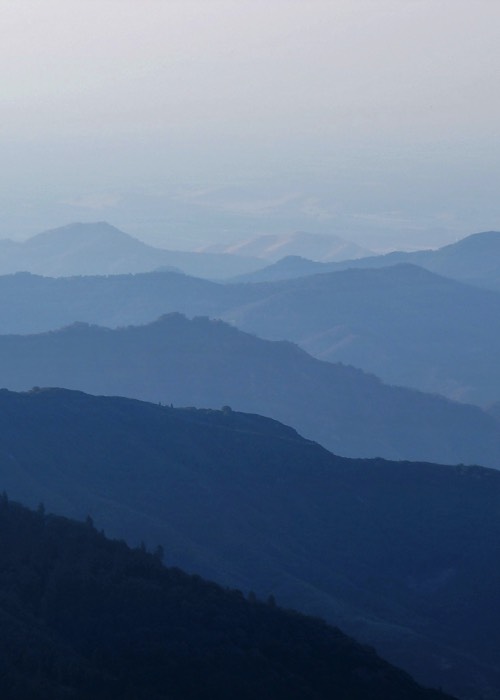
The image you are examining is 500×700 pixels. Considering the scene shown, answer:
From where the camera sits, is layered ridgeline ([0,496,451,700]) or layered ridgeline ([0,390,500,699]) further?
layered ridgeline ([0,390,500,699])

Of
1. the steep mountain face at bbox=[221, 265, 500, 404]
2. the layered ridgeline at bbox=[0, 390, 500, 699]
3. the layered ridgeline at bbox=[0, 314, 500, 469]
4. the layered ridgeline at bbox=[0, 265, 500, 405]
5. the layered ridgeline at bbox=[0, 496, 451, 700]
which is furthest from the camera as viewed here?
the layered ridgeline at bbox=[0, 265, 500, 405]

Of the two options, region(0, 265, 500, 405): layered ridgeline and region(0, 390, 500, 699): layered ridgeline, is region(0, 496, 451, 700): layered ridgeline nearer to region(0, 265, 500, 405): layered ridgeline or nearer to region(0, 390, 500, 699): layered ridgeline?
region(0, 390, 500, 699): layered ridgeline

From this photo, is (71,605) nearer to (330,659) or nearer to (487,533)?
(330,659)

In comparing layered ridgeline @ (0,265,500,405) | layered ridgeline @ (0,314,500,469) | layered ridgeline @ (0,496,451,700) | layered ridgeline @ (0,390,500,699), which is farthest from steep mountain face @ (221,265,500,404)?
layered ridgeline @ (0,496,451,700)

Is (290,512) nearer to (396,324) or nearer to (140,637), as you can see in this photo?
(140,637)

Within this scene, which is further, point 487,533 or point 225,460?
point 225,460

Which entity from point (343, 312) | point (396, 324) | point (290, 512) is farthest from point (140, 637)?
point (343, 312)

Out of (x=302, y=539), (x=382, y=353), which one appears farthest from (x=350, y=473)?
(x=382, y=353)
